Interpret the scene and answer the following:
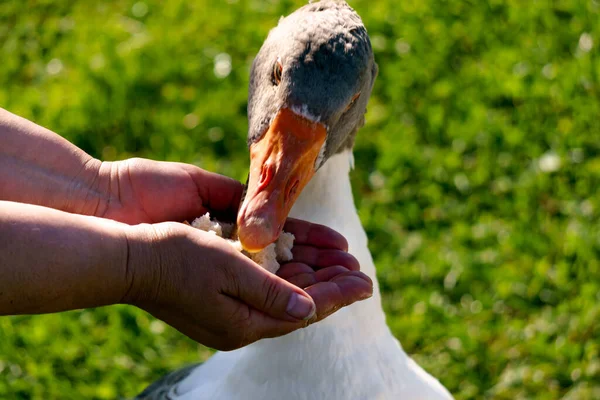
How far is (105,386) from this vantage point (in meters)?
3.77

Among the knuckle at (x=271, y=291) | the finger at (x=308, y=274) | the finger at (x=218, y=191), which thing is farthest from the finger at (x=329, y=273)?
the finger at (x=218, y=191)

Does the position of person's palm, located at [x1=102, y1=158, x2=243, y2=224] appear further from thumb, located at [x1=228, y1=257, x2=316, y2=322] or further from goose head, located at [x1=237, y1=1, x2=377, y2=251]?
thumb, located at [x1=228, y1=257, x2=316, y2=322]

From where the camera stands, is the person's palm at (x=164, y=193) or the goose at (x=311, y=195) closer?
the goose at (x=311, y=195)

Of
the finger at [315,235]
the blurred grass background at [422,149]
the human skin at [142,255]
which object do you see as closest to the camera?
the human skin at [142,255]

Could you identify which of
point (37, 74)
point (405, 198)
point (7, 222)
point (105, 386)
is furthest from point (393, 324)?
point (37, 74)

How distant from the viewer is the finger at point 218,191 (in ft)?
8.70

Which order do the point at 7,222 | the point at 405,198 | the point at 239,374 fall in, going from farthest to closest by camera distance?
the point at 405,198
the point at 239,374
the point at 7,222

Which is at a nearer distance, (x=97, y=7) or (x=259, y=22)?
(x=259, y=22)

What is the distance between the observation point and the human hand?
210 cm

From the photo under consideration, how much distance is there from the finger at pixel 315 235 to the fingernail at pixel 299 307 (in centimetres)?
36

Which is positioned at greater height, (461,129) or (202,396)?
(461,129)

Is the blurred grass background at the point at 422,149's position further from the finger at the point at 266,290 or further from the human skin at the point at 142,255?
the finger at the point at 266,290

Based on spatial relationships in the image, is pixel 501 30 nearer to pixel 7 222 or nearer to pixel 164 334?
pixel 164 334

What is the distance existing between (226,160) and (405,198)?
1131mm
